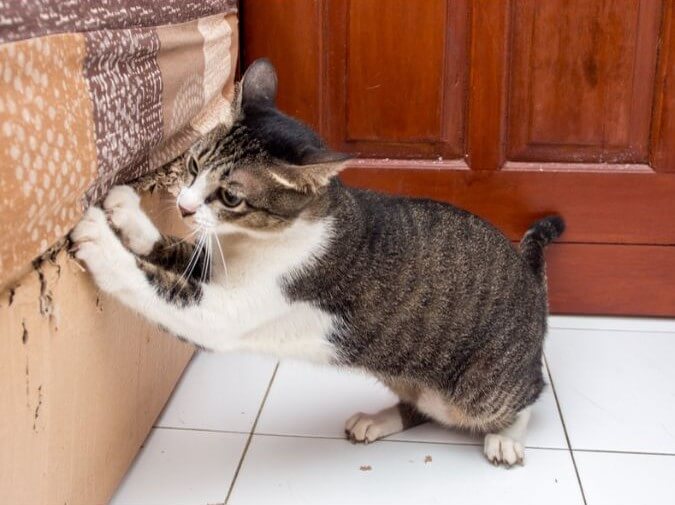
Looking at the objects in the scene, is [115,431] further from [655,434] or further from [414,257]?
[655,434]

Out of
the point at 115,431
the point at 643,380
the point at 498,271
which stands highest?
the point at 498,271

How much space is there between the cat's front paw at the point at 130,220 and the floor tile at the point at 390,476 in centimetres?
48

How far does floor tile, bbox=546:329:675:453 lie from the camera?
66.0 inches

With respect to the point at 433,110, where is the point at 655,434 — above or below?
below

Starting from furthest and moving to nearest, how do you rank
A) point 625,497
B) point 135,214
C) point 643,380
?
point 643,380 < point 625,497 < point 135,214

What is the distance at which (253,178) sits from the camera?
4.41 ft

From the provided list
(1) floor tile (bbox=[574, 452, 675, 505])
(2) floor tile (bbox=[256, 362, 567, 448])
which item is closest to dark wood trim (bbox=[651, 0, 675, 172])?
(2) floor tile (bbox=[256, 362, 567, 448])

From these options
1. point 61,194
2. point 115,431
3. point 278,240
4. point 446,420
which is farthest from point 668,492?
point 61,194

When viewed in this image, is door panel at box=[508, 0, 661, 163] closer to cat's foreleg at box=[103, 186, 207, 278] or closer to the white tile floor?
the white tile floor

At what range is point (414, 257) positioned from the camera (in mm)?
1551

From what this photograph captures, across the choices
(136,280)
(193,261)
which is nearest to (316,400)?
(193,261)

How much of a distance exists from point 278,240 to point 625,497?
78 cm

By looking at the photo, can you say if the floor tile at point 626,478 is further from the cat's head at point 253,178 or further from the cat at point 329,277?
the cat's head at point 253,178

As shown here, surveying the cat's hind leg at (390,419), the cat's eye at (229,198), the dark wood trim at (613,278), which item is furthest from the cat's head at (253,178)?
the dark wood trim at (613,278)
